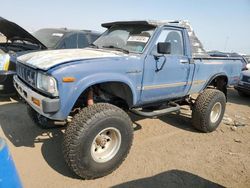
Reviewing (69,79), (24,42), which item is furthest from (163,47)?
(24,42)

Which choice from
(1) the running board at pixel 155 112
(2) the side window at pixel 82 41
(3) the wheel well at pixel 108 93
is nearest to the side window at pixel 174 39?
(1) the running board at pixel 155 112

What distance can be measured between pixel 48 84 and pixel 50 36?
186 inches

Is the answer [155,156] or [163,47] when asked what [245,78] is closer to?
[163,47]

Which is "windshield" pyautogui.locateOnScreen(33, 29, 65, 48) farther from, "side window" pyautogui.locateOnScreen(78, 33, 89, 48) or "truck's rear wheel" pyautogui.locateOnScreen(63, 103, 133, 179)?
"truck's rear wheel" pyautogui.locateOnScreen(63, 103, 133, 179)

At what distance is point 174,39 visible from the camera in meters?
4.95

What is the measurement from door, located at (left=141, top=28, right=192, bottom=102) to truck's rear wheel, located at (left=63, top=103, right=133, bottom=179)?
83 centimetres

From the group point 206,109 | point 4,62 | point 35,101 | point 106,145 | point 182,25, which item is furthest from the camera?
point 4,62

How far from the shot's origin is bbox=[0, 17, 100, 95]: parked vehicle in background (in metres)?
6.16

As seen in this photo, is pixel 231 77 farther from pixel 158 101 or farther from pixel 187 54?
pixel 158 101

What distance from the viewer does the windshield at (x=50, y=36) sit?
736 centimetres

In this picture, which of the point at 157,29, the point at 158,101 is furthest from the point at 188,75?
the point at 157,29

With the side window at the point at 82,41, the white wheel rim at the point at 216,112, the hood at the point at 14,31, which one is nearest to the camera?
the white wheel rim at the point at 216,112

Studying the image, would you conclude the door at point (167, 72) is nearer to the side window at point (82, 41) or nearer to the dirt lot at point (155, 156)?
the dirt lot at point (155, 156)

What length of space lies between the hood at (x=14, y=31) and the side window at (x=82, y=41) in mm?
1068
